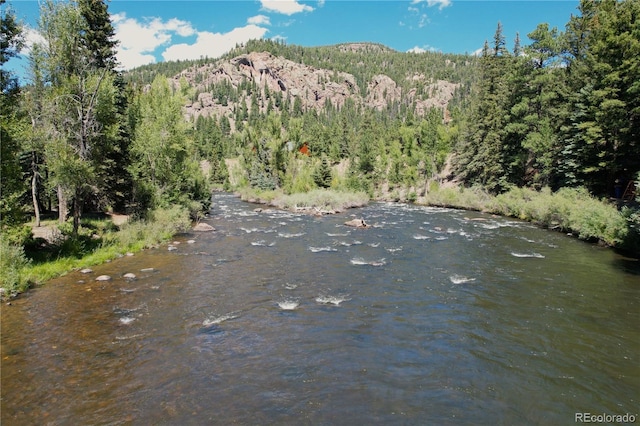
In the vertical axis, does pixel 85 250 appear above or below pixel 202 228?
above

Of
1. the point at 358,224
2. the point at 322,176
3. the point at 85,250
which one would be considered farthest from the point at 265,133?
the point at 85,250

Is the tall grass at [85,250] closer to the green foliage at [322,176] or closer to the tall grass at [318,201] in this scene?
the tall grass at [318,201]

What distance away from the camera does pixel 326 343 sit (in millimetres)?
11242

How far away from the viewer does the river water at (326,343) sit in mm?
8237

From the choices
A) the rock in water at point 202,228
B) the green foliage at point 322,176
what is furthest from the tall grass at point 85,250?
the green foliage at point 322,176

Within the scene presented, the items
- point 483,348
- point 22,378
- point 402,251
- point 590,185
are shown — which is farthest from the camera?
point 590,185

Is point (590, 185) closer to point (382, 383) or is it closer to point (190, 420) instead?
point (382, 383)

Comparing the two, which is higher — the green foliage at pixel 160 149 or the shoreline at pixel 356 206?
the green foliage at pixel 160 149

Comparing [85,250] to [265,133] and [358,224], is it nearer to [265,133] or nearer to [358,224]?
[358,224]

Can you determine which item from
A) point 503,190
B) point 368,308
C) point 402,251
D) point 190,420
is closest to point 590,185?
point 503,190

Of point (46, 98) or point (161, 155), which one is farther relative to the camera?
point (161, 155)

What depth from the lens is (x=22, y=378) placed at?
Answer: 355 inches

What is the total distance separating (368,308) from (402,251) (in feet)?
33.5

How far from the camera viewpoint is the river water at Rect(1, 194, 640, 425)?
8237 mm
